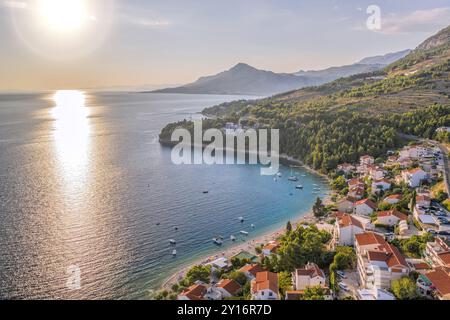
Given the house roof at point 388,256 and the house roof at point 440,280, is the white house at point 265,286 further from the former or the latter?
the house roof at point 440,280

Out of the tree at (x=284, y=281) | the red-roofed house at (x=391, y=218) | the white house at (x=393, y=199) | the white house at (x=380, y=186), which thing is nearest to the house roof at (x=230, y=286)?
the tree at (x=284, y=281)

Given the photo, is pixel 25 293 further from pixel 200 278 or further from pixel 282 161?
pixel 282 161

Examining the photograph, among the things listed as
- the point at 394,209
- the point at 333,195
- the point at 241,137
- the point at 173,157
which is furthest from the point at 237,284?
the point at 241,137

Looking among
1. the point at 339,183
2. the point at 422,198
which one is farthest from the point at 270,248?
the point at 339,183

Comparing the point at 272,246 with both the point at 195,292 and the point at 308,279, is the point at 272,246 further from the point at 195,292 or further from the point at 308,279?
the point at 195,292

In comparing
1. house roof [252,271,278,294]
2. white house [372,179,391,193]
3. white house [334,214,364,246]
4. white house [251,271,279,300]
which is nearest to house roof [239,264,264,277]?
house roof [252,271,278,294]

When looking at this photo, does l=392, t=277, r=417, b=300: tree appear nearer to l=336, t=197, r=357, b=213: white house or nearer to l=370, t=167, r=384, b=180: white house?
l=336, t=197, r=357, b=213: white house
